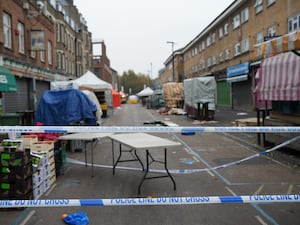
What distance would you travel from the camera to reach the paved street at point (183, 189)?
4570 millimetres

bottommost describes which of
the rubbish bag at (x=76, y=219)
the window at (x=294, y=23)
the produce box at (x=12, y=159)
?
the rubbish bag at (x=76, y=219)

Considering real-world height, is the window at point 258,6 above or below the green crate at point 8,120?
above

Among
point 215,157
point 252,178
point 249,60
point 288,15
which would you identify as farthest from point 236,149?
point 249,60

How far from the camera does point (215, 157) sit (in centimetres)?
917

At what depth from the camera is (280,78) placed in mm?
9273

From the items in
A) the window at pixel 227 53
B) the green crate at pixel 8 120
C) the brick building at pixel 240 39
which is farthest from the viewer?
the window at pixel 227 53

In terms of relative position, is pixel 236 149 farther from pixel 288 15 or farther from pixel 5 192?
pixel 288 15

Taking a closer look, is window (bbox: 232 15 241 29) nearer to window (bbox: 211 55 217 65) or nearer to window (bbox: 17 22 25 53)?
window (bbox: 211 55 217 65)

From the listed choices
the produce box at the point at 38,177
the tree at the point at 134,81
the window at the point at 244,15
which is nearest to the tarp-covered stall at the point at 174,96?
the window at the point at 244,15

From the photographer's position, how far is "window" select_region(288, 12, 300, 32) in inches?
763

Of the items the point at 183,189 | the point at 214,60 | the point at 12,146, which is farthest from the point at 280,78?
the point at 214,60

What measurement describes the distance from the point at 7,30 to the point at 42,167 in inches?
559

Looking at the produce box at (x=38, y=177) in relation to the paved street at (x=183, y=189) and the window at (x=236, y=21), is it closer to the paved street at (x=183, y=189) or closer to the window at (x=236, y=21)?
the paved street at (x=183, y=189)

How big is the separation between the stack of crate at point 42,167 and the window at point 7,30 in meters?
12.6
